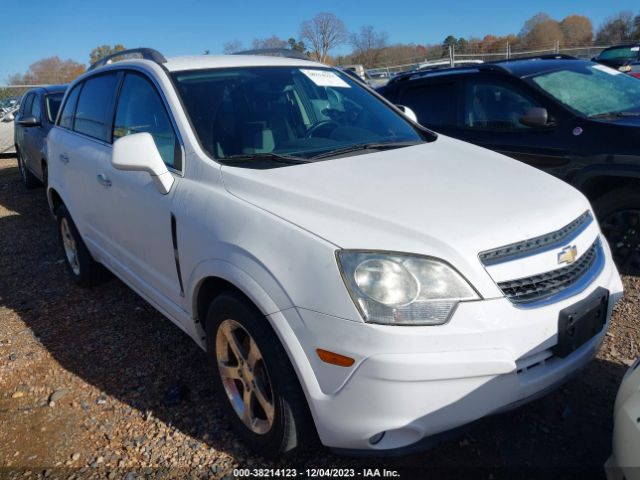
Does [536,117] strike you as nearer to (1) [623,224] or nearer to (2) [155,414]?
(1) [623,224]

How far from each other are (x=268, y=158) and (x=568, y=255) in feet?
4.59

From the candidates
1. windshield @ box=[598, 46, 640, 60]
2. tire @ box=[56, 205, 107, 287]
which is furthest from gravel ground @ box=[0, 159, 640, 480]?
windshield @ box=[598, 46, 640, 60]

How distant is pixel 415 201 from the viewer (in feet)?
6.71

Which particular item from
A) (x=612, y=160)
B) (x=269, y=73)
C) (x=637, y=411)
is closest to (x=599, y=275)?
(x=637, y=411)

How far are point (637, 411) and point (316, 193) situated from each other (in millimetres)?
1315

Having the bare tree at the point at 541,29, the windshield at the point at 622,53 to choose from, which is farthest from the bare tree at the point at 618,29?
the windshield at the point at 622,53

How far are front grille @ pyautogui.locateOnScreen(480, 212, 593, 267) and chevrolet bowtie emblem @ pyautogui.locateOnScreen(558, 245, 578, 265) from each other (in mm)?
32

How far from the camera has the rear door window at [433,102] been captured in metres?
4.85

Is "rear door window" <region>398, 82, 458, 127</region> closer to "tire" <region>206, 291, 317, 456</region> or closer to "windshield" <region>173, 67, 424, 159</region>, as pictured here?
"windshield" <region>173, 67, 424, 159</region>

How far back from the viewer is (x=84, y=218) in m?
3.79

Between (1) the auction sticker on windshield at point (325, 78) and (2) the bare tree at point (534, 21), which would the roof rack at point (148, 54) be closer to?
(1) the auction sticker on windshield at point (325, 78)

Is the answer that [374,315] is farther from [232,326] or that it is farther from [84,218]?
[84,218]

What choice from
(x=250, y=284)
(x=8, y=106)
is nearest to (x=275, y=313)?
(x=250, y=284)

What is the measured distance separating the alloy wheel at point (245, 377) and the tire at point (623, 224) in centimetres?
294
